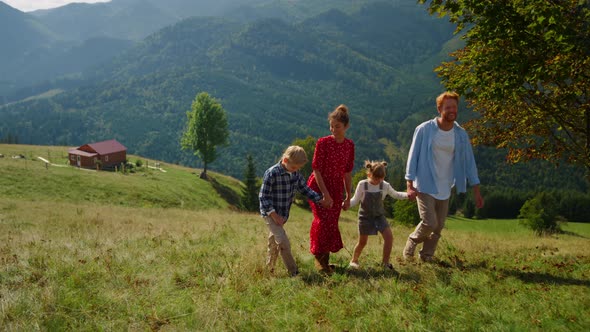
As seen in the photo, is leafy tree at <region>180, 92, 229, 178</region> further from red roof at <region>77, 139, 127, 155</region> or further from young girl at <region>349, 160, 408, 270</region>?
young girl at <region>349, 160, 408, 270</region>

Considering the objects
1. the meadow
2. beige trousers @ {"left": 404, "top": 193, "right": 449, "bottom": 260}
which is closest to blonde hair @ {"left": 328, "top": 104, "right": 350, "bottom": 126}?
beige trousers @ {"left": 404, "top": 193, "right": 449, "bottom": 260}

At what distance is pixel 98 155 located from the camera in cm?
5800

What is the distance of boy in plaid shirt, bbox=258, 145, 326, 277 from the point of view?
6395 millimetres

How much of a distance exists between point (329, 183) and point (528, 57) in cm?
478

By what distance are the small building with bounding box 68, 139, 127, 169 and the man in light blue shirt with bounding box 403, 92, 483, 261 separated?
191 ft

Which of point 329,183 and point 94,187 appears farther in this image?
point 94,187

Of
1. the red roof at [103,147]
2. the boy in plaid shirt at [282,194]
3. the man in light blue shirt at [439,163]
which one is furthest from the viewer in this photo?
the red roof at [103,147]

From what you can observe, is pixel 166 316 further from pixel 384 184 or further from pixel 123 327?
pixel 384 184

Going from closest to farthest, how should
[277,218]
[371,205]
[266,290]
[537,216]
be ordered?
[266,290], [277,218], [371,205], [537,216]

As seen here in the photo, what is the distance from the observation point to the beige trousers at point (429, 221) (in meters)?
7.23

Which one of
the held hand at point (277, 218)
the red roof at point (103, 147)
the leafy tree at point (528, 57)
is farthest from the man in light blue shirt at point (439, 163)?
the red roof at point (103, 147)

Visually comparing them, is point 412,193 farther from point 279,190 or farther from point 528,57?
point 528,57

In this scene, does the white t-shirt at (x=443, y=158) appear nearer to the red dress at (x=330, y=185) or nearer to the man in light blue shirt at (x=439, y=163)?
the man in light blue shirt at (x=439, y=163)

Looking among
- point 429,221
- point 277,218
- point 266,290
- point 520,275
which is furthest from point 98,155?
point 520,275
